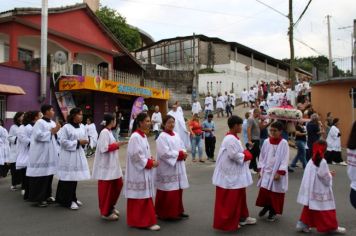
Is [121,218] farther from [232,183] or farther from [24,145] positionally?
[24,145]

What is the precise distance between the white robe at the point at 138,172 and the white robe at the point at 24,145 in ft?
11.2

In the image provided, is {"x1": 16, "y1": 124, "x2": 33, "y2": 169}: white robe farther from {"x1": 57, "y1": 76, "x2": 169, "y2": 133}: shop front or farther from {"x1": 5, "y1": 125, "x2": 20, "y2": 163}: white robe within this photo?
{"x1": 57, "y1": 76, "x2": 169, "y2": 133}: shop front

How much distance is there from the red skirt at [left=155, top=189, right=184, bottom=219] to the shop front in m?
11.9

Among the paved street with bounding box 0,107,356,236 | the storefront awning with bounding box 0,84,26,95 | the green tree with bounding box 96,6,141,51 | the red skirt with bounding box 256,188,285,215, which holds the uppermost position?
the green tree with bounding box 96,6,141,51

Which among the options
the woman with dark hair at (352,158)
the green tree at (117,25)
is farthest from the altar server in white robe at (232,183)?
the green tree at (117,25)

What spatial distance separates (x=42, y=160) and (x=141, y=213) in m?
2.80

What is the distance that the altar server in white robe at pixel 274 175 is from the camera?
6509mm

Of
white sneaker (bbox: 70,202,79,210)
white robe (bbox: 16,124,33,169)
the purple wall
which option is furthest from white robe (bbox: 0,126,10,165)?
the purple wall

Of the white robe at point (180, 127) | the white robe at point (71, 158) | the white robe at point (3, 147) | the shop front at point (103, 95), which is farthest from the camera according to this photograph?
the shop front at point (103, 95)

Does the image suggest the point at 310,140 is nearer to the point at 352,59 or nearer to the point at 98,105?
the point at 352,59

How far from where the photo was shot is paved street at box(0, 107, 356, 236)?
617 centimetres

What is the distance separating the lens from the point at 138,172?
635 cm

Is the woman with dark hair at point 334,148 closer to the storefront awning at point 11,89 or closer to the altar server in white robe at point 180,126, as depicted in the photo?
the altar server in white robe at point 180,126

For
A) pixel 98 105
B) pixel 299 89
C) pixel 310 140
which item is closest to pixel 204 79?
pixel 299 89
